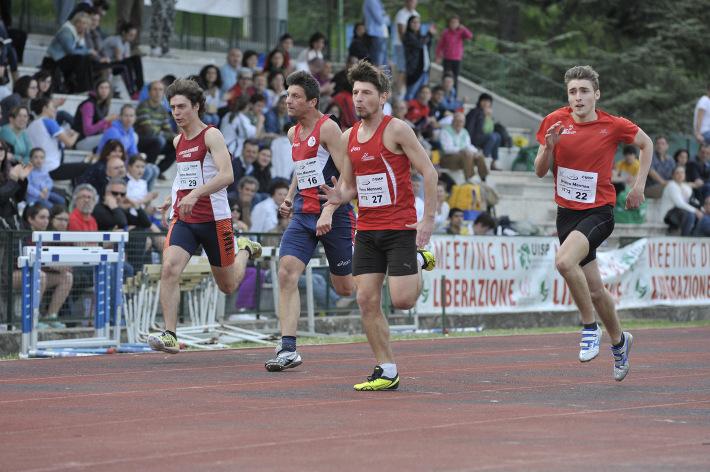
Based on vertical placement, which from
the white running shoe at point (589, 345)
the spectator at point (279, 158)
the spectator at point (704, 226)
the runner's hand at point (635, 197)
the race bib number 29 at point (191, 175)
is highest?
the spectator at point (279, 158)

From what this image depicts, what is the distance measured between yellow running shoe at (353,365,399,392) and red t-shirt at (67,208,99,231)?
7.45 m

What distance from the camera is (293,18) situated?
3309 cm

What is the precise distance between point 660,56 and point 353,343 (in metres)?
21.5

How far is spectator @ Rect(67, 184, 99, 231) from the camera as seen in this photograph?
57.6 ft

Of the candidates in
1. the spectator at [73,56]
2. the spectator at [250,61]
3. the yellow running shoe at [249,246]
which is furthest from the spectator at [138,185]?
the spectator at [250,61]

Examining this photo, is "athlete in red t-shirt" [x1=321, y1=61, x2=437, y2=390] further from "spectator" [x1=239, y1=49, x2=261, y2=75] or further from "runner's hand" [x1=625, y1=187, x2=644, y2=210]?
"spectator" [x1=239, y1=49, x2=261, y2=75]

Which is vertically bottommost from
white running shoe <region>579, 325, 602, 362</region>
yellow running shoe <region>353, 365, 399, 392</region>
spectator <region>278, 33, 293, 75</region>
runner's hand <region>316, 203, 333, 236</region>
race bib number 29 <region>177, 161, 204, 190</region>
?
yellow running shoe <region>353, 365, 399, 392</region>

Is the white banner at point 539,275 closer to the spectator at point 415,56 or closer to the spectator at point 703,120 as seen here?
the spectator at point 703,120

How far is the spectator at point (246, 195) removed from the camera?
20.7m

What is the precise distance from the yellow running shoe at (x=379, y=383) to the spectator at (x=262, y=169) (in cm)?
1154

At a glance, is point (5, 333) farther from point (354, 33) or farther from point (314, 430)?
point (354, 33)

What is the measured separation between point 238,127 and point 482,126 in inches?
274

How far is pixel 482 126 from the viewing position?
2881cm

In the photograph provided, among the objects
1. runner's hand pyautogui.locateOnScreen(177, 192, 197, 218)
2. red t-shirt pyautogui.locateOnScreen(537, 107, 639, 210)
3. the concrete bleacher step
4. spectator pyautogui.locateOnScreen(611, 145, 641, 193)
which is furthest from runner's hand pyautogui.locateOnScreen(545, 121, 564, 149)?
spectator pyautogui.locateOnScreen(611, 145, 641, 193)
